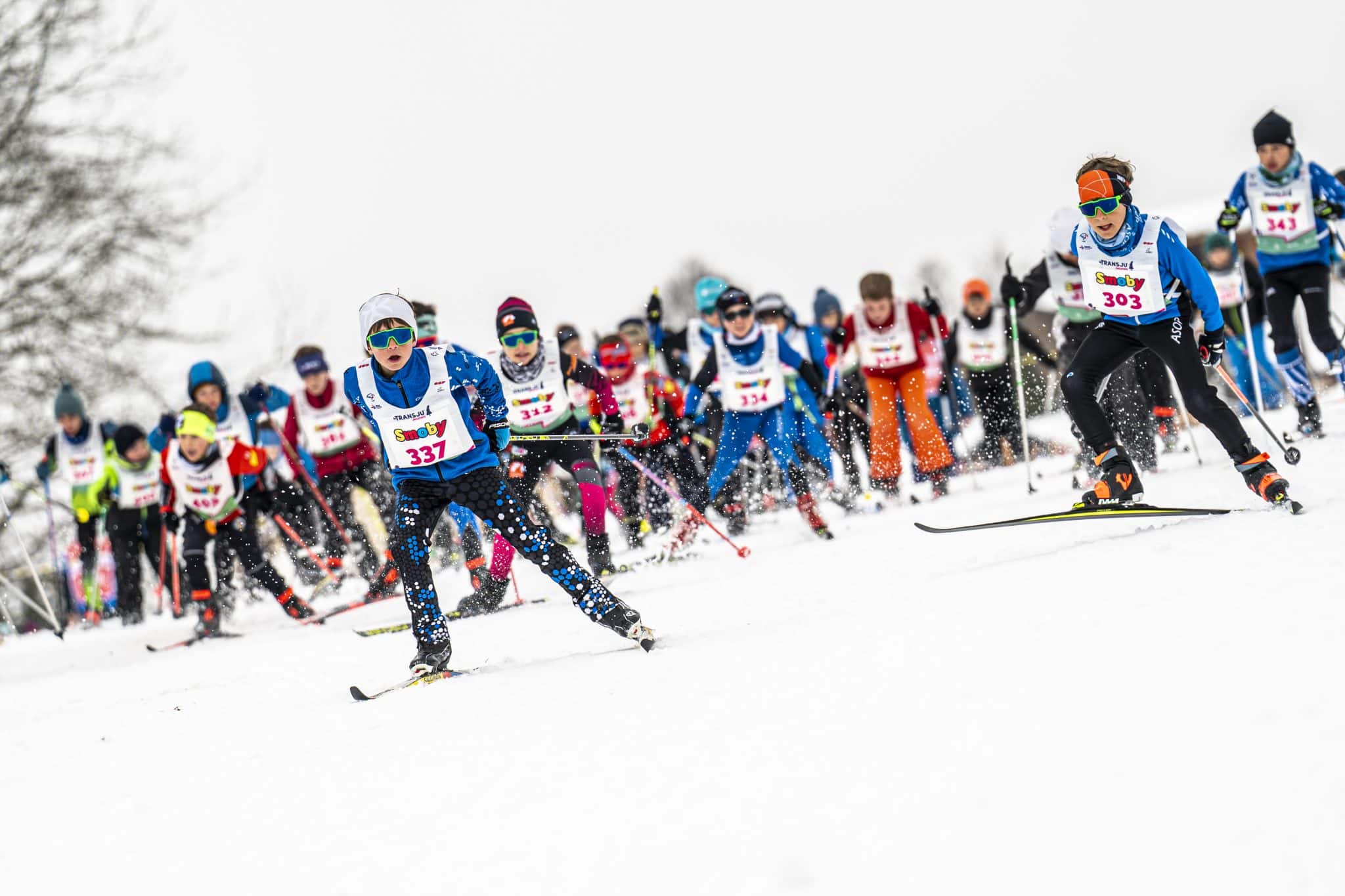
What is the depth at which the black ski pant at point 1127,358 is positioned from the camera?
17.2ft

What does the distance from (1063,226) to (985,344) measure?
3640mm

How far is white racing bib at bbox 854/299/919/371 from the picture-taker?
9.12 metres

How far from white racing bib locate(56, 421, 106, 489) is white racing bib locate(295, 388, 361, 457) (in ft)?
8.87

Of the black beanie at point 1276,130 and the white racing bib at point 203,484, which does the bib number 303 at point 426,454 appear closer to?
the white racing bib at point 203,484

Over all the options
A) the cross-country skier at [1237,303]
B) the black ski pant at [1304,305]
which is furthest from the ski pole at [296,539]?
the cross-country skier at [1237,303]

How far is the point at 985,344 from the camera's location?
11.0 metres

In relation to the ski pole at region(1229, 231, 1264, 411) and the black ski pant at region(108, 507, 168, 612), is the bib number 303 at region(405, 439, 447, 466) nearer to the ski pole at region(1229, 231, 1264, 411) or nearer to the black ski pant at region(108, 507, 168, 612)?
the black ski pant at region(108, 507, 168, 612)

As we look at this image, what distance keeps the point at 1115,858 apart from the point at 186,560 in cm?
781

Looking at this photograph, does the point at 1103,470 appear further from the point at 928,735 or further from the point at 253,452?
the point at 253,452

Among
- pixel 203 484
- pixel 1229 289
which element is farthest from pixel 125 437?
pixel 1229 289

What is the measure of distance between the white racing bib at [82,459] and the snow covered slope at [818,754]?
5.91 metres

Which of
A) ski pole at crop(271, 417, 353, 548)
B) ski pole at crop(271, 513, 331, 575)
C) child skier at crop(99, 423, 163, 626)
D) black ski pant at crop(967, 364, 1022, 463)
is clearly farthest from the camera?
black ski pant at crop(967, 364, 1022, 463)

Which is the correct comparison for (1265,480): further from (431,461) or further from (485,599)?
(485,599)

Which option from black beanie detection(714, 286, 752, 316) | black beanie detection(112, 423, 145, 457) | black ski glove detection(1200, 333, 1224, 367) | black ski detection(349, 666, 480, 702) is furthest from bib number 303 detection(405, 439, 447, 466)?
black beanie detection(112, 423, 145, 457)
